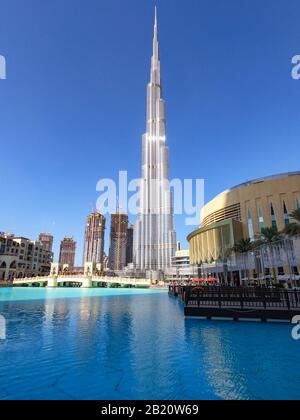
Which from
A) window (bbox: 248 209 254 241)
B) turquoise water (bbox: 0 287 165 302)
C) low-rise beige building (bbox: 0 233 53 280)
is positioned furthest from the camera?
low-rise beige building (bbox: 0 233 53 280)

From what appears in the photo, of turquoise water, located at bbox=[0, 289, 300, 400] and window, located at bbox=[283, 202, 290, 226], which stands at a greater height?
window, located at bbox=[283, 202, 290, 226]

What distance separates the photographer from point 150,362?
37.7 ft

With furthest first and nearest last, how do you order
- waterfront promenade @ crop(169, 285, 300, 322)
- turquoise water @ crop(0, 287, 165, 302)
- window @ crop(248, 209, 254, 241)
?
1. window @ crop(248, 209, 254, 241)
2. turquoise water @ crop(0, 287, 165, 302)
3. waterfront promenade @ crop(169, 285, 300, 322)

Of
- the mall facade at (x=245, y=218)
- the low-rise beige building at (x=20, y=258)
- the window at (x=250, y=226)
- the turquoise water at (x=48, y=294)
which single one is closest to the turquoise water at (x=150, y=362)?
the turquoise water at (x=48, y=294)

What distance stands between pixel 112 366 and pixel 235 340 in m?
7.99

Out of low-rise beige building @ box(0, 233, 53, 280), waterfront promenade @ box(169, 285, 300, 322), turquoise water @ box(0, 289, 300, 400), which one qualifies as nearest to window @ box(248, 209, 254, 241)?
waterfront promenade @ box(169, 285, 300, 322)

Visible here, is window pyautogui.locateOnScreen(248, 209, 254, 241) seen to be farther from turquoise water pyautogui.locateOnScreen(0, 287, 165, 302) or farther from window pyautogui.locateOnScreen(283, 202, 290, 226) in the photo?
turquoise water pyautogui.locateOnScreen(0, 287, 165, 302)

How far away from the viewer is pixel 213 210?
312ft

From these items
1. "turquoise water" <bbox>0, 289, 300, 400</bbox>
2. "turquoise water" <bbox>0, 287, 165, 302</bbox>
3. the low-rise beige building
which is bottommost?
"turquoise water" <bbox>0, 289, 300, 400</bbox>

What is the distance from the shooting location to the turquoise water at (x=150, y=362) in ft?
28.4

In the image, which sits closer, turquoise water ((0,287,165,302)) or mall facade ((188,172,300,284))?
turquoise water ((0,287,165,302))

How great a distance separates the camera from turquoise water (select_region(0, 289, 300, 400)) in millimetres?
8648
